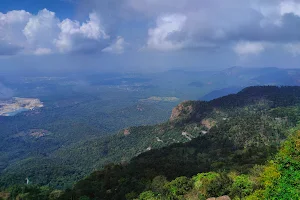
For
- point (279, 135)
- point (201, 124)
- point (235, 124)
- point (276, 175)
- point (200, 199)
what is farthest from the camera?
point (201, 124)

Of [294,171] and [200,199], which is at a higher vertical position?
[294,171]

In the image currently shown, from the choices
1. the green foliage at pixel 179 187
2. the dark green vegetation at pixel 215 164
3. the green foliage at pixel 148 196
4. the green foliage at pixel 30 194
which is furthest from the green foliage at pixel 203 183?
the green foliage at pixel 30 194

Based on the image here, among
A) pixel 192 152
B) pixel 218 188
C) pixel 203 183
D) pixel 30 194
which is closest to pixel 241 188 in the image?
pixel 218 188

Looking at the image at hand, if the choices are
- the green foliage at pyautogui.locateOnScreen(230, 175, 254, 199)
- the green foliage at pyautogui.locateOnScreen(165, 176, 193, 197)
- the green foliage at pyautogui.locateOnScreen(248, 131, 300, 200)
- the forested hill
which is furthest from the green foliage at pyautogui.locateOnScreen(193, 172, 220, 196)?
the green foliage at pyautogui.locateOnScreen(248, 131, 300, 200)

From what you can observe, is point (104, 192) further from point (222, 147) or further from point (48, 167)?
point (48, 167)

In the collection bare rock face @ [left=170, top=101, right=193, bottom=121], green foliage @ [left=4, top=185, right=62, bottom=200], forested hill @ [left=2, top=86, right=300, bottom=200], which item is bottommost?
green foliage @ [left=4, top=185, right=62, bottom=200]

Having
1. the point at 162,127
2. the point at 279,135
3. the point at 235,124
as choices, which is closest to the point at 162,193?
the point at 279,135

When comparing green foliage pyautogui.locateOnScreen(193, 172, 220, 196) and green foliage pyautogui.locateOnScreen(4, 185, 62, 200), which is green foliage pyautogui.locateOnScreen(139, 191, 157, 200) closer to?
green foliage pyautogui.locateOnScreen(193, 172, 220, 196)
